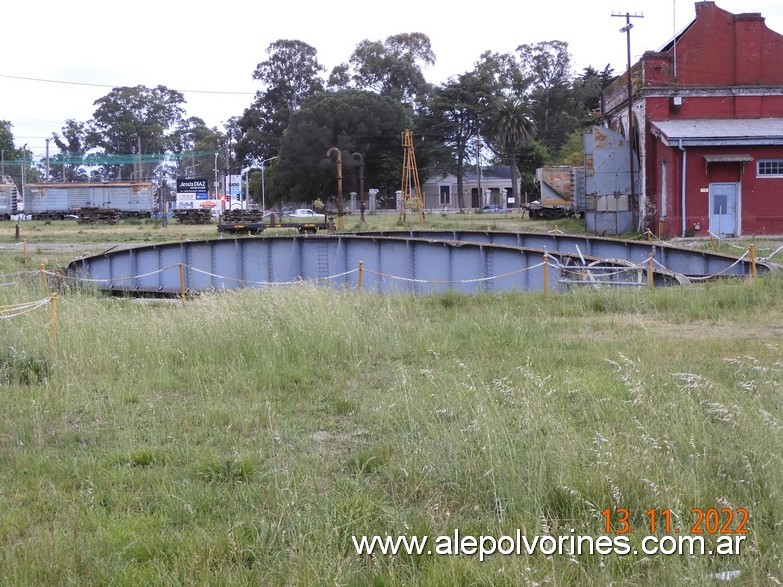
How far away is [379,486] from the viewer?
5.75 m

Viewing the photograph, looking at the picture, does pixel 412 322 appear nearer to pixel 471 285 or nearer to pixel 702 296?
pixel 702 296

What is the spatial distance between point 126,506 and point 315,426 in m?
2.14

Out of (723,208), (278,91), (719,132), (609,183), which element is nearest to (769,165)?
(719,132)

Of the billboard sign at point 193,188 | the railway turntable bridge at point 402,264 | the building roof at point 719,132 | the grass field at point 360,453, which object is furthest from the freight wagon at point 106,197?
the grass field at point 360,453

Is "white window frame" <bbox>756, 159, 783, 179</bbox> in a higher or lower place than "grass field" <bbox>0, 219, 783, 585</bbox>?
higher

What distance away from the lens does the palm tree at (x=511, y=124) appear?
280 ft

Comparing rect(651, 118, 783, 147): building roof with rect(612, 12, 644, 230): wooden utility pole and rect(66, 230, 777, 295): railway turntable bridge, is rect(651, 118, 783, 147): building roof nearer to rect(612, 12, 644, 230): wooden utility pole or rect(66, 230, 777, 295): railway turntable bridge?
rect(612, 12, 644, 230): wooden utility pole

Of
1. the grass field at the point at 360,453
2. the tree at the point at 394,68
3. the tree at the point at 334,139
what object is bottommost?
the grass field at the point at 360,453

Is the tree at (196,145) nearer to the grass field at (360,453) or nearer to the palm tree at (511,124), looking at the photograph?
the palm tree at (511,124)

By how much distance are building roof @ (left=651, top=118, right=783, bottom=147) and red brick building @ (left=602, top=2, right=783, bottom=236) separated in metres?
0.04

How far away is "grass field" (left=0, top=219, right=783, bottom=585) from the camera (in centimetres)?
466

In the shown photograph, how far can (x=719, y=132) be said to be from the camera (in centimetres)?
3678

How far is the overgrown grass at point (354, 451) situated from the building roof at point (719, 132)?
26.4 m

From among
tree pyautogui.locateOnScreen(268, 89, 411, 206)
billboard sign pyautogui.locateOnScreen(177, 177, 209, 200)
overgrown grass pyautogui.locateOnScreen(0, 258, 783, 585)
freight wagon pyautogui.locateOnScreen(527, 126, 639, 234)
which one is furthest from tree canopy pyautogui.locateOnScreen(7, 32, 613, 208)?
overgrown grass pyautogui.locateOnScreen(0, 258, 783, 585)
